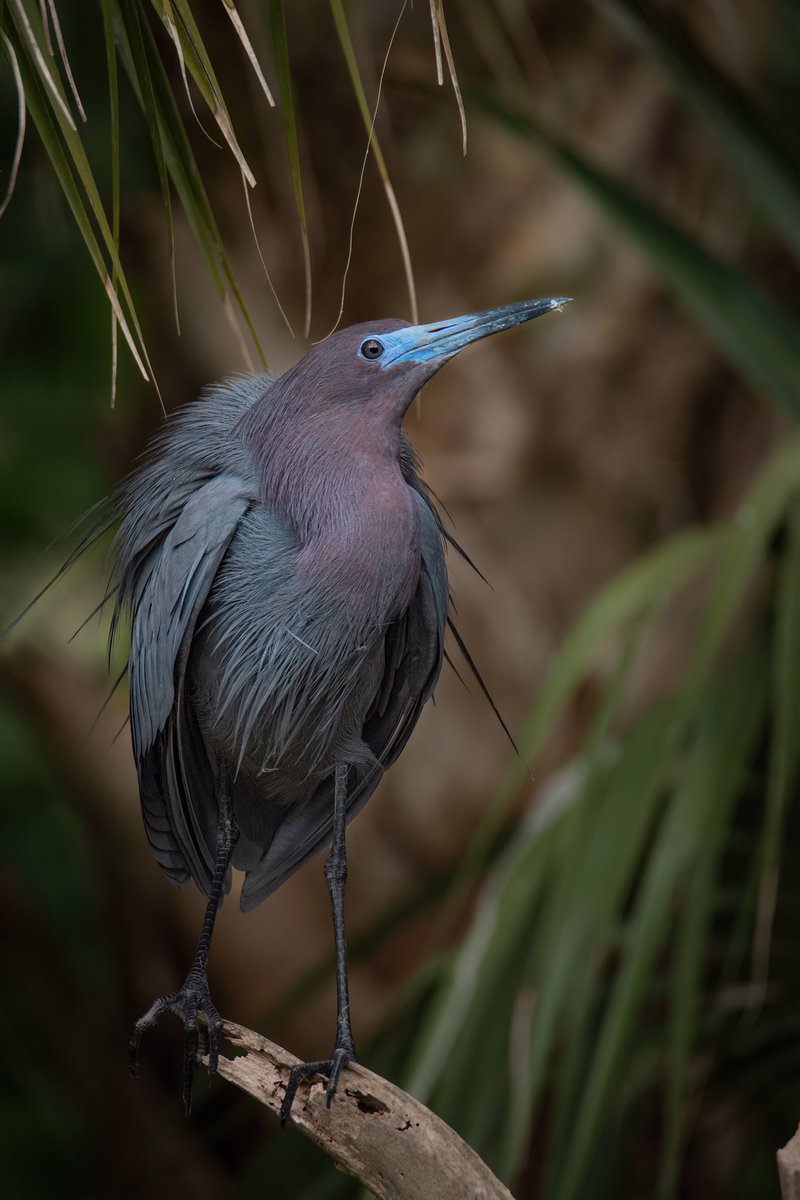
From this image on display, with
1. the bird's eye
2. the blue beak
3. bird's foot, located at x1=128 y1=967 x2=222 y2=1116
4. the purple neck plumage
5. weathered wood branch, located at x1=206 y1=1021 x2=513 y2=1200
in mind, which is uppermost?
the bird's eye

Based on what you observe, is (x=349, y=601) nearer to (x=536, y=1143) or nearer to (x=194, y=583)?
(x=194, y=583)

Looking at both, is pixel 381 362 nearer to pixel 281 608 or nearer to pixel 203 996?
pixel 281 608

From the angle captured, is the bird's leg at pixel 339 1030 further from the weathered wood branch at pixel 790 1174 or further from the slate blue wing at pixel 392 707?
the weathered wood branch at pixel 790 1174

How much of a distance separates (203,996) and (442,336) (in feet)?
1.82

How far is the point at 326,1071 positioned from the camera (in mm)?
1167

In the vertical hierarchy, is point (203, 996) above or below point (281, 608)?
below

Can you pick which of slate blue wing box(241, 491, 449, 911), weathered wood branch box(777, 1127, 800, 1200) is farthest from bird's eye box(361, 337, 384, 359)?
weathered wood branch box(777, 1127, 800, 1200)

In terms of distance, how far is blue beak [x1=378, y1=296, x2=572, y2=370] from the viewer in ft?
3.45

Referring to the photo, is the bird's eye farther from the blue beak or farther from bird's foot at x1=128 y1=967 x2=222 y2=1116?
bird's foot at x1=128 y1=967 x2=222 y2=1116

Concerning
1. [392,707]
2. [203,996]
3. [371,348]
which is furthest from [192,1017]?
[371,348]

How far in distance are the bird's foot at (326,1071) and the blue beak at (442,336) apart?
1.80ft

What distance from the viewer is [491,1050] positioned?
207 centimetres

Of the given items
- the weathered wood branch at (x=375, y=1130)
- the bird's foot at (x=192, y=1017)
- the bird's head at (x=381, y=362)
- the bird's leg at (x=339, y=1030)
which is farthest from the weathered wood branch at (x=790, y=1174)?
the bird's head at (x=381, y=362)

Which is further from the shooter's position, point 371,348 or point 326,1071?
point 326,1071
